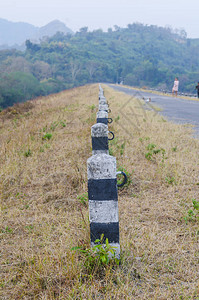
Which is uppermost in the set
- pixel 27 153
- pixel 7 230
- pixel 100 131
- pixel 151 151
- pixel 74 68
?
pixel 74 68

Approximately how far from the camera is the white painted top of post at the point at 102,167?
2006 mm

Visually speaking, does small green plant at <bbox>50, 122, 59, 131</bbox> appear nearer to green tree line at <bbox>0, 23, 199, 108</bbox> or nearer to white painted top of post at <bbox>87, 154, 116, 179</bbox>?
white painted top of post at <bbox>87, 154, 116, 179</bbox>

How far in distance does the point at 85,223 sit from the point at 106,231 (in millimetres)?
354

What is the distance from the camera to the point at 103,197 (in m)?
2.10

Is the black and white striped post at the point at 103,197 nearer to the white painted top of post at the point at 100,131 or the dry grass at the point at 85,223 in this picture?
the dry grass at the point at 85,223

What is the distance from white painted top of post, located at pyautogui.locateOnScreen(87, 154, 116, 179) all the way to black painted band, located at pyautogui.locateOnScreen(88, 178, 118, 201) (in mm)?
36

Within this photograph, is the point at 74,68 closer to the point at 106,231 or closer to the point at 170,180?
the point at 170,180

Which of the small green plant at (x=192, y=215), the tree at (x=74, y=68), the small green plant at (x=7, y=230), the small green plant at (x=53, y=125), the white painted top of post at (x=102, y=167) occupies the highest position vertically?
the tree at (x=74, y=68)

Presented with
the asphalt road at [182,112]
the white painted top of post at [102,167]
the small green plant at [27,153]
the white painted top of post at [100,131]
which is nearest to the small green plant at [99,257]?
the white painted top of post at [102,167]

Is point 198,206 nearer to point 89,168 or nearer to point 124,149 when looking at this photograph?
point 89,168

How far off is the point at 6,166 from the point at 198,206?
370 cm

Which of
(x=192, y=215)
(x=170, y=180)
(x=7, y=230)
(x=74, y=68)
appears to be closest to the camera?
(x=192, y=215)

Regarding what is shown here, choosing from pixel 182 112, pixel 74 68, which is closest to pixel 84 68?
pixel 74 68

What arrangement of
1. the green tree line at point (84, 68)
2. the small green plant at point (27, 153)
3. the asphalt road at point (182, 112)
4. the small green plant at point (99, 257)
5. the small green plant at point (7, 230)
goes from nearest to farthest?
the small green plant at point (99, 257)
the small green plant at point (7, 230)
the small green plant at point (27, 153)
the asphalt road at point (182, 112)
the green tree line at point (84, 68)
